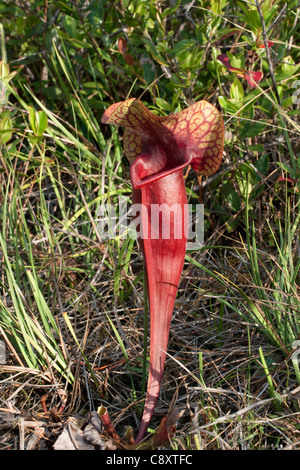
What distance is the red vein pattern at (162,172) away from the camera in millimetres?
1047

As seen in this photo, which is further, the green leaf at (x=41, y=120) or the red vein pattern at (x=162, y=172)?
the green leaf at (x=41, y=120)

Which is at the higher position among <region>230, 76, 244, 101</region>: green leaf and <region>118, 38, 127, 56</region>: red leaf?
<region>118, 38, 127, 56</region>: red leaf

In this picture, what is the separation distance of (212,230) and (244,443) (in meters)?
0.95

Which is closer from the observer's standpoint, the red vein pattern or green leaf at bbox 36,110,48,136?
the red vein pattern

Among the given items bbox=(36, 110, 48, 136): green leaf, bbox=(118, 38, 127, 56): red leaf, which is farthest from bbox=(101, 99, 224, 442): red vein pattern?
bbox=(118, 38, 127, 56): red leaf

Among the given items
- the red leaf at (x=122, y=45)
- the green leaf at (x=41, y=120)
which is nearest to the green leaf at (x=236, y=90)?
the red leaf at (x=122, y=45)

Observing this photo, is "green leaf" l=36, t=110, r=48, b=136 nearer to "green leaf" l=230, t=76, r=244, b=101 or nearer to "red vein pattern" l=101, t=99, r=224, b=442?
"red vein pattern" l=101, t=99, r=224, b=442

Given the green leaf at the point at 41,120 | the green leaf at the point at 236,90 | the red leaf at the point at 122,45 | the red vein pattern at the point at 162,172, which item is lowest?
the red vein pattern at the point at 162,172

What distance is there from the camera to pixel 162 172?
1060 mm

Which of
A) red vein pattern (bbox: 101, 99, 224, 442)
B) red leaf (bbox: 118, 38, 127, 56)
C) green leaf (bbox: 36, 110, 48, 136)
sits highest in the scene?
red leaf (bbox: 118, 38, 127, 56)

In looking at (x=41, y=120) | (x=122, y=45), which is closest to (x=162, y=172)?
(x=41, y=120)

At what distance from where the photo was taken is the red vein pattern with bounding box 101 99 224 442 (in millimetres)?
1047

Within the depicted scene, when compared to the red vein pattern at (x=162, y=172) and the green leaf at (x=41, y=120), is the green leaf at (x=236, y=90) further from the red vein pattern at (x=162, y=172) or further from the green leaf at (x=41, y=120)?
the green leaf at (x=41, y=120)
